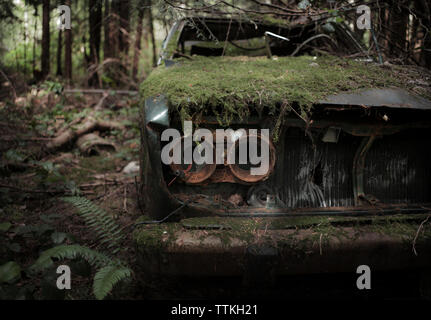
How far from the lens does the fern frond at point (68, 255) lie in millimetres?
1705

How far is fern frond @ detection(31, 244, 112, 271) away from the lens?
1.71 meters

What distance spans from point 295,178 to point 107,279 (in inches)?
45.0

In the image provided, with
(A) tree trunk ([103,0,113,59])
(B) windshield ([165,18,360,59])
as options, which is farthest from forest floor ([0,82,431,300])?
(A) tree trunk ([103,0,113,59])

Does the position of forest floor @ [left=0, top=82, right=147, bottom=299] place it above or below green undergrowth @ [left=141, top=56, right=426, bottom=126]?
below

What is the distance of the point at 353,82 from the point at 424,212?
0.82 meters

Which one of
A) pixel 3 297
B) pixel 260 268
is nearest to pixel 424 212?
pixel 260 268

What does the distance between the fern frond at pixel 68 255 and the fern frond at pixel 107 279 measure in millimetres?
147

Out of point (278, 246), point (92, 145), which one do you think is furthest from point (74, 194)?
point (278, 246)

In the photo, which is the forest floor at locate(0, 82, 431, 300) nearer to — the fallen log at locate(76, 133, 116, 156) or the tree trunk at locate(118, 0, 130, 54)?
the fallen log at locate(76, 133, 116, 156)

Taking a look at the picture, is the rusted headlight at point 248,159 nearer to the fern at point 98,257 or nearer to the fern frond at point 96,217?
the fern at point 98,257

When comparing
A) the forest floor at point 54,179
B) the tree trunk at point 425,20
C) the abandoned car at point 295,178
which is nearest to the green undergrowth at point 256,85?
the abandoned car at point 295,178

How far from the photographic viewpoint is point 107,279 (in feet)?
5.48
